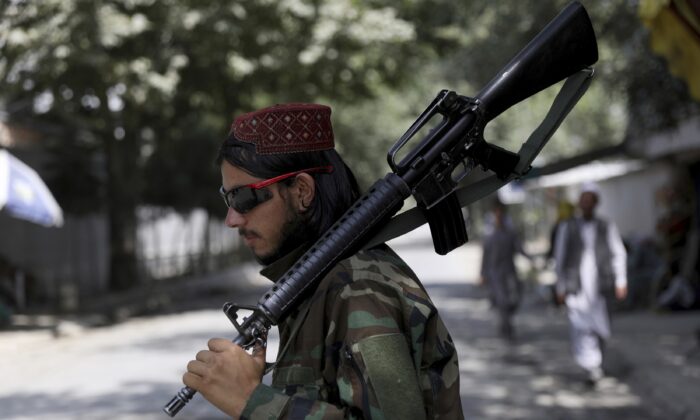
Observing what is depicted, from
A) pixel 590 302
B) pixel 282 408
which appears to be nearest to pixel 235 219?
pixel 282 408

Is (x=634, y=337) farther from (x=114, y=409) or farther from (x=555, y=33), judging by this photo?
(x=555, y=33)

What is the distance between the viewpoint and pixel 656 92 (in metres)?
11.8

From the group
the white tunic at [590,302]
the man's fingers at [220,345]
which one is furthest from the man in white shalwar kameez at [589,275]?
the man's fingers at [220,345]

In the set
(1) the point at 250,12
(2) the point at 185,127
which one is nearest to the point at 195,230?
(2) the point at 185,127

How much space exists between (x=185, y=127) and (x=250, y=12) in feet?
22.8

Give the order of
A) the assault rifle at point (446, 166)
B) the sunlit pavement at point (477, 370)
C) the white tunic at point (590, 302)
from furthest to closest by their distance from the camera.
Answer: the white tunic at point (590, 302) → the sunlit pavement at point (477, 370) → the assault rifle at point (446, 166)

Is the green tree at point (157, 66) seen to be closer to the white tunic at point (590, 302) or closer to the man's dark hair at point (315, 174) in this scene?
the white tunic at point (590, 302)

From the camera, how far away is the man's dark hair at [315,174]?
2.05 m

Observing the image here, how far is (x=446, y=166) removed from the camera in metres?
2.02

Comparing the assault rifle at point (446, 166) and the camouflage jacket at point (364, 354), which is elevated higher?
the assault rifle at point (446, 166)

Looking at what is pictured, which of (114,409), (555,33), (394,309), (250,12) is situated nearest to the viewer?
(394,309)

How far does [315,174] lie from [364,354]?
0.46 m

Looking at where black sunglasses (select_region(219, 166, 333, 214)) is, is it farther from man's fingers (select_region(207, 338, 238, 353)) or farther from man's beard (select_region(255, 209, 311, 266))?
man's fingers (select_region(207, 338, 238, 353))

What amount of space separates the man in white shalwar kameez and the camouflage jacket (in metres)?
7.08
